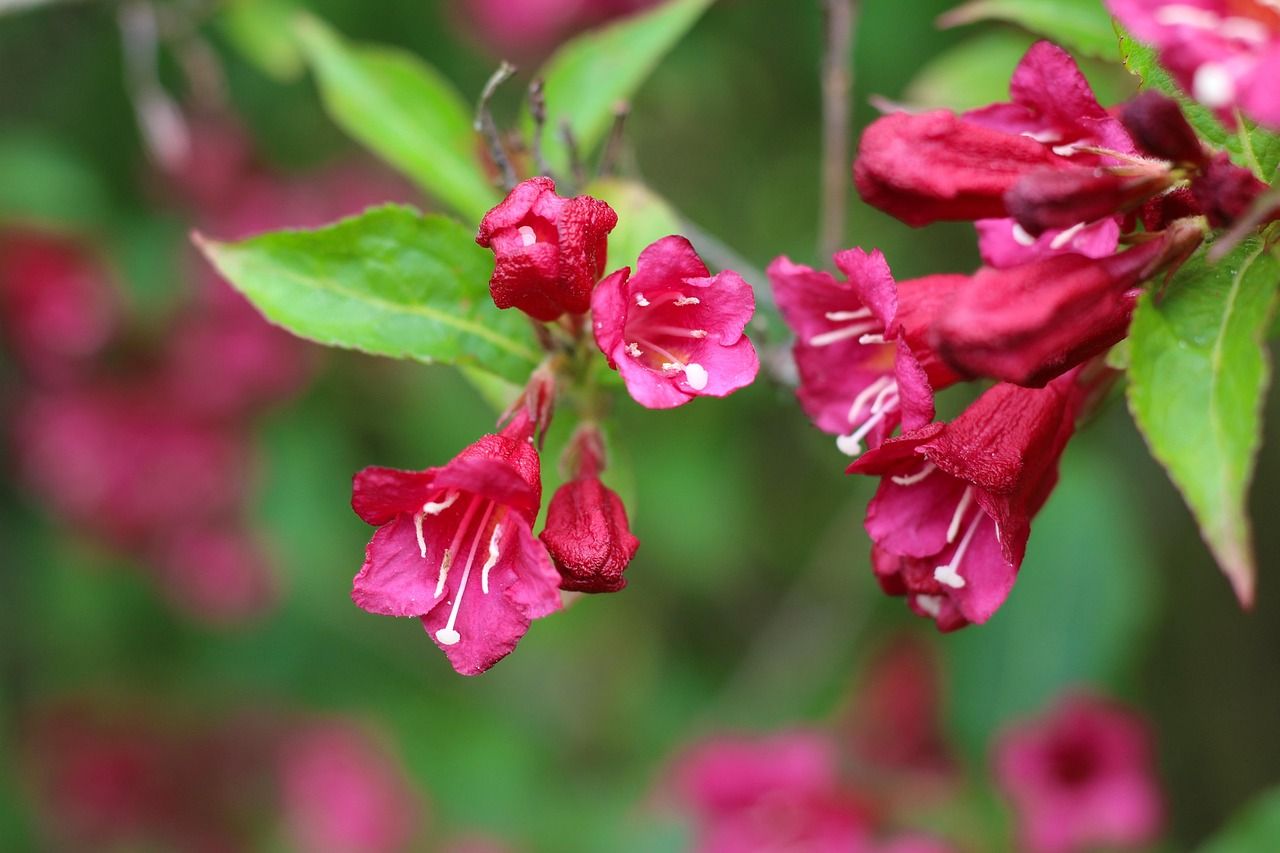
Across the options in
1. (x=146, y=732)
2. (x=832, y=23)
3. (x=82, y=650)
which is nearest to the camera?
(x=832, y=23)

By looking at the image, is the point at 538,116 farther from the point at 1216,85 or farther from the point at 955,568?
the point at 1216,85

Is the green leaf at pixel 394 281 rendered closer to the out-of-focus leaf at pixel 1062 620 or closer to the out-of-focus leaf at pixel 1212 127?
the out-of-focus leaf at pixel 1212 127

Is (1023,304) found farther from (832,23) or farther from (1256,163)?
(832,23)

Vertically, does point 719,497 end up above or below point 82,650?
above

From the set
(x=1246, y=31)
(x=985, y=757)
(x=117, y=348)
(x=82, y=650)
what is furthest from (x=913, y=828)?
(x=82, y=650)

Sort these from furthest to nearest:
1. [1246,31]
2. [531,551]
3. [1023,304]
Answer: [531,551] → [1023,304] → [1246,31]

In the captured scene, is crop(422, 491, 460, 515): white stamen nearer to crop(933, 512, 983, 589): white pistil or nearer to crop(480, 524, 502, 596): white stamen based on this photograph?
crop(480, 524, 502, 596): white stamen

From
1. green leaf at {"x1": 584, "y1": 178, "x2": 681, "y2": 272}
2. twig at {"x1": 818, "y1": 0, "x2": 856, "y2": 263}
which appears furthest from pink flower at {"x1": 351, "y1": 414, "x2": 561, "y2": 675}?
twig at {"x1": 818, "y1": 0, "x2": 856, "y2": 263}
